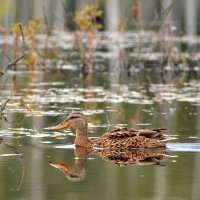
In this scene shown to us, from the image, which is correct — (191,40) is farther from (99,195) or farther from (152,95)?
(99,195)

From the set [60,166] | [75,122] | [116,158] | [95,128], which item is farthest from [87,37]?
[60,166]

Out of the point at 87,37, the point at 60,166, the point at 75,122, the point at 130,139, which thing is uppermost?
the point at 87,37

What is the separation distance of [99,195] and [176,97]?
26.5 feet

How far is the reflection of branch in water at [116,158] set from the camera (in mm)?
10711

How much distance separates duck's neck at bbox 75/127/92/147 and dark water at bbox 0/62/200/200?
141 mm

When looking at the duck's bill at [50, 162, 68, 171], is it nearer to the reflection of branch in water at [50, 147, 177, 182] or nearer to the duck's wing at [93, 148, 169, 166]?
the reflection of branch in water at [50, 147, 177, 182]

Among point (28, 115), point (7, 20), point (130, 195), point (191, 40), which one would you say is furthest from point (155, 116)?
point (7, 20)

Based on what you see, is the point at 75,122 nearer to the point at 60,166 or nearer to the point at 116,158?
the point at 116,158

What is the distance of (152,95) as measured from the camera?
57.8ft

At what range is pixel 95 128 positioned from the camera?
1387 cm

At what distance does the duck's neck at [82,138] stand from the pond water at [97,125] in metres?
0.14

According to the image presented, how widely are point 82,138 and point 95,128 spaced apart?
4.99 ft

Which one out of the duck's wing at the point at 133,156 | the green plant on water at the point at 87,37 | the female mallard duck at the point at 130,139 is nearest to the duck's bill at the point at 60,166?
the duck's wing at the point at 133,156

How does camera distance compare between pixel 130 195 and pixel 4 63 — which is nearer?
pixel 130 195
